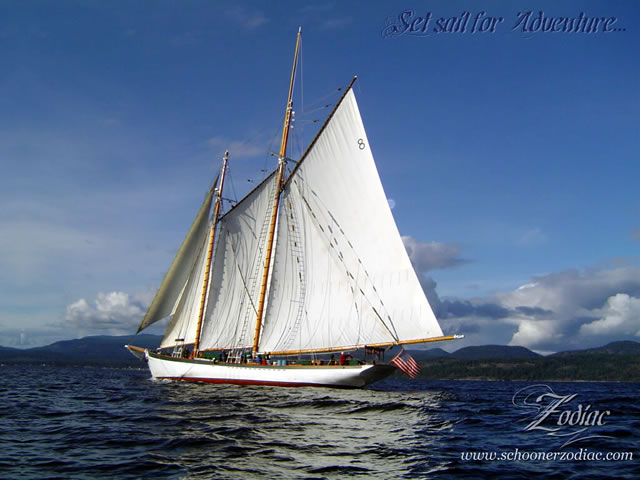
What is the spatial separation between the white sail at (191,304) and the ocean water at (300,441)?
26754mm

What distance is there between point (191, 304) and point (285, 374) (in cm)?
1871

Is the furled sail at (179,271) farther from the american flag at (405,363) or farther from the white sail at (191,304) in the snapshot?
the american flag at (405,363)

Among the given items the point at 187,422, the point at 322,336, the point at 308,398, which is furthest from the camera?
the point at 322,336

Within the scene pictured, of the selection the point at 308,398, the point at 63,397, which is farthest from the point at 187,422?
the point at 63,397

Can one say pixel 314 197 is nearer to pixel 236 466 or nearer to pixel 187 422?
pixel 187 422

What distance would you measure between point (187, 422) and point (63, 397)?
1958cm

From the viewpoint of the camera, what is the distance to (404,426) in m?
26.0

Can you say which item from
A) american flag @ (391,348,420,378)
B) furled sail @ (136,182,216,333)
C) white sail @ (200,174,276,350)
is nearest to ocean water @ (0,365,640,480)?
american flag @ (391,348,420,378)

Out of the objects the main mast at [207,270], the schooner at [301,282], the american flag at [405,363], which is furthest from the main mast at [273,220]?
the american flag at [405,363]

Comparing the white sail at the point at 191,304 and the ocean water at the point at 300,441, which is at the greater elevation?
the white sail at the point at 191,304

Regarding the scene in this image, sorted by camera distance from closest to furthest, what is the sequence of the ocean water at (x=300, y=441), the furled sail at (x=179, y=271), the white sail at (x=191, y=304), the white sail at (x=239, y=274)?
the ocean water at (x=300, y=441) → the white sail at (x=239, y=274) → the furled sail at (x=179, y=271) → the white sail at (x=191, y=304)

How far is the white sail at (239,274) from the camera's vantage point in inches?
2290

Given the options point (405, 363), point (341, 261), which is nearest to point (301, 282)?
point (341, 261)

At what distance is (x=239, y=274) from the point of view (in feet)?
195
